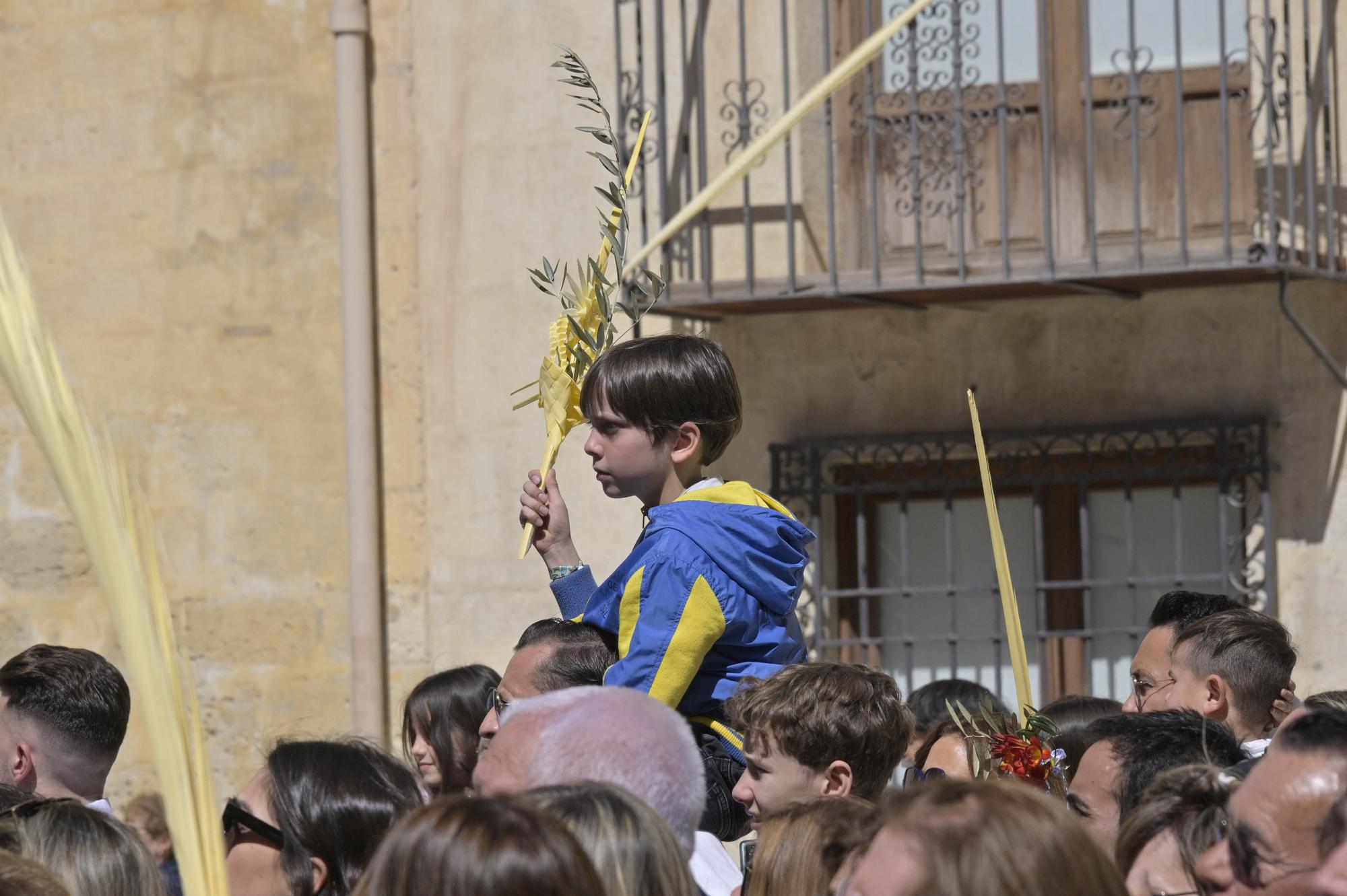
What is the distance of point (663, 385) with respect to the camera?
3.48 m

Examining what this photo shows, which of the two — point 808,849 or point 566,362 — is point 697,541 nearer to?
point 566,362

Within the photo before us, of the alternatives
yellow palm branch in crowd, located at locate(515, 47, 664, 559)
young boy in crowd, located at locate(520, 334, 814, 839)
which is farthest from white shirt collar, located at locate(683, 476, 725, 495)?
yellow palm branch in crowd, located at locate(515, 47, 664, 559)

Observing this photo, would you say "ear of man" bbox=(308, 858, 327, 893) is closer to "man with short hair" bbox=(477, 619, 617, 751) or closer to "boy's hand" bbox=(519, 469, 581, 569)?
"man with short hair" bbox=(477, 619, 617, 751)

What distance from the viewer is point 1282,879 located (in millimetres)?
2230

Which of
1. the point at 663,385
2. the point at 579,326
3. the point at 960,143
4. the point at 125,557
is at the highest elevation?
the point at 960,143

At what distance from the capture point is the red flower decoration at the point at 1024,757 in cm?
340

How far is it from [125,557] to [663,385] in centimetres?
173

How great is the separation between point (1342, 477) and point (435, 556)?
11.7 feet

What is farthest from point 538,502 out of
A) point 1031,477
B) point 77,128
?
point 77,128

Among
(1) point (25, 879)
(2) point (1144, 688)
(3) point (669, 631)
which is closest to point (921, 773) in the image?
(2) point (1144, 688)

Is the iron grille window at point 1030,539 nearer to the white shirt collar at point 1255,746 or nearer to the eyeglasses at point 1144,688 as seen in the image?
the eyeglasses at point 1144,688

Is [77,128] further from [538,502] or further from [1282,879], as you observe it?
[1282,879]

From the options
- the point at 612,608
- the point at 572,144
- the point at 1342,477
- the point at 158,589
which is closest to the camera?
the point at 158,589

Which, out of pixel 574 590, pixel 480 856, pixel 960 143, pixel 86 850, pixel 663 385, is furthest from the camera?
pixel 960 143
